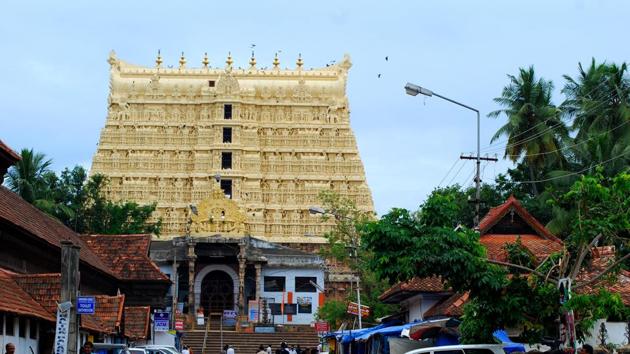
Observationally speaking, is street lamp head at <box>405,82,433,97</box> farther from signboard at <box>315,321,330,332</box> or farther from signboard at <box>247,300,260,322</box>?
signboard at <box>247,300,260,322</box>

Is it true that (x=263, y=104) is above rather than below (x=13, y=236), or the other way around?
above

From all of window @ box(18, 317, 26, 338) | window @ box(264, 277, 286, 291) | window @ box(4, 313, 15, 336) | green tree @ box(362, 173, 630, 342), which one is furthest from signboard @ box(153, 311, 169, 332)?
window @ box(264, 277, 286, 291)

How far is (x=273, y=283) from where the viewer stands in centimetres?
8162

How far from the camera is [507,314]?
23.7 meters

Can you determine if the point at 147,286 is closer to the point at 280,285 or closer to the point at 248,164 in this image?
the point at 280,285

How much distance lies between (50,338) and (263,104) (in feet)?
227

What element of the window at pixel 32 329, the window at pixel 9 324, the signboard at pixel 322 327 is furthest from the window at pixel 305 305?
the window at pixel 9 324

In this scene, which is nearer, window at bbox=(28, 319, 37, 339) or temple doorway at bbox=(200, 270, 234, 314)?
window at bbox=(28, 319, 37, 339)

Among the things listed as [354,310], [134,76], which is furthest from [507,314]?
[134,76]

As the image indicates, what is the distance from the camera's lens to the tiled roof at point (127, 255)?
45.9 m

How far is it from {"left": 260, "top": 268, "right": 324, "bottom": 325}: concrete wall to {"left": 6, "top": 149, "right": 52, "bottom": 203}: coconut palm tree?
16.9m

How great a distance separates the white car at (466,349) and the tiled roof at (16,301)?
781 centimetres

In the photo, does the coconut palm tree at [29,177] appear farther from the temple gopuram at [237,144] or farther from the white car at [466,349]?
the white car at [466,349]

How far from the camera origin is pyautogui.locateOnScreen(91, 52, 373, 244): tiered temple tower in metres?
93.3
